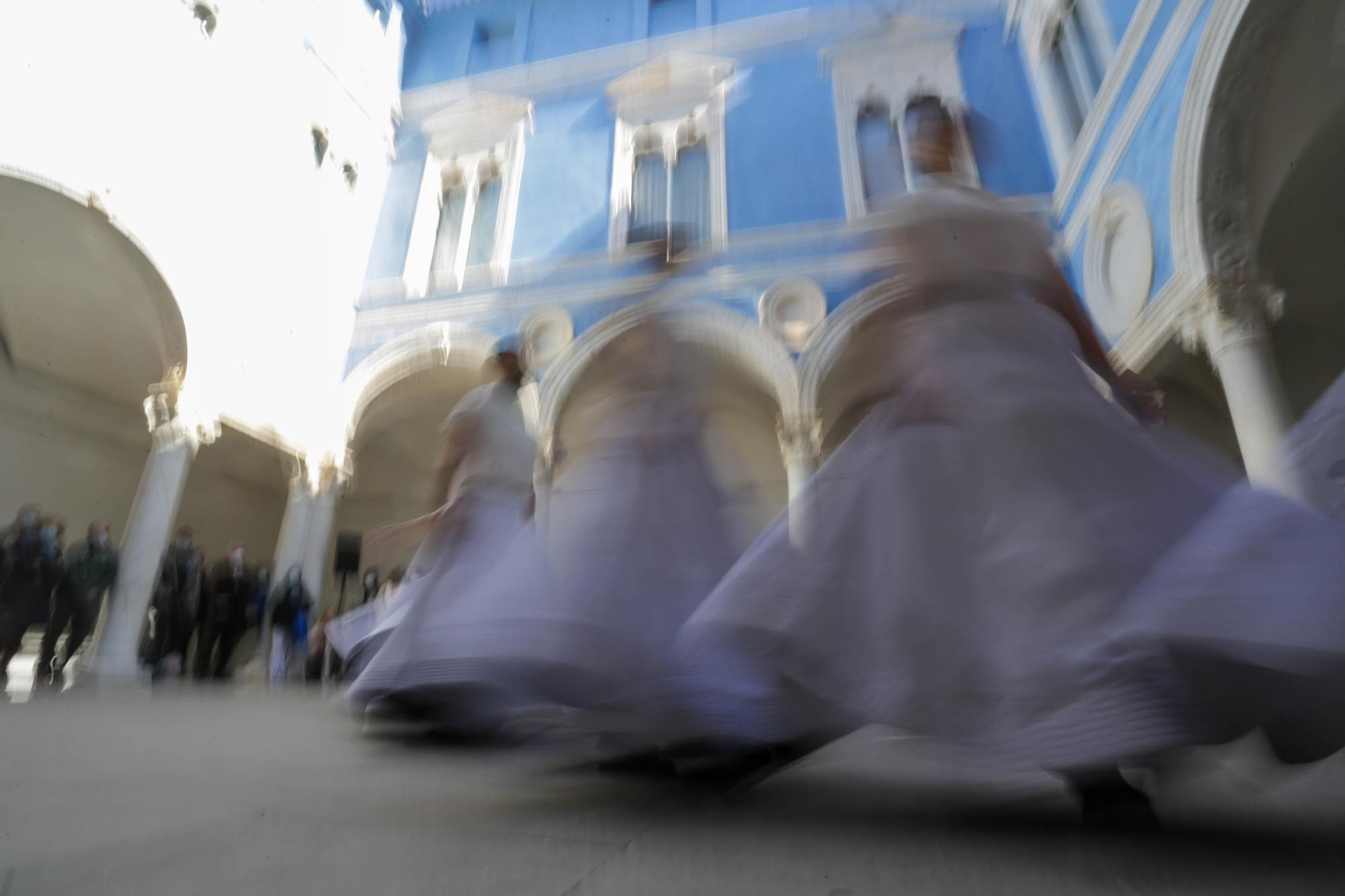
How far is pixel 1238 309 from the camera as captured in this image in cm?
469

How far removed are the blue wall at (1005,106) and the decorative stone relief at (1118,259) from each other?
1.44 m

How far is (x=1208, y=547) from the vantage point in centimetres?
102

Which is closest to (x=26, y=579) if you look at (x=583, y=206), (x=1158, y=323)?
(x=583, y=206)

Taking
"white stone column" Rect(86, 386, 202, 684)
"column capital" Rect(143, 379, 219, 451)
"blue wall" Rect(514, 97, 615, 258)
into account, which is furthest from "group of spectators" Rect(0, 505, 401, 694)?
"blue wall" Rect(514, 97, 615, 258)

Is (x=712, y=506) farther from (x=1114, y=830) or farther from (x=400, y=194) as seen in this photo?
(x=400, y=194)

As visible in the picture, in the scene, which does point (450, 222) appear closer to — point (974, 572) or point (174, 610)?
point (174, 610)

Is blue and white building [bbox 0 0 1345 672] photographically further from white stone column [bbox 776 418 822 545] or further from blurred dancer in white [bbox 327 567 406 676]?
blurred dancer in white [bbox 327 567 406 676]

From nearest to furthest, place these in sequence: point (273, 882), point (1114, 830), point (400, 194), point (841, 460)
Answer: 1. point (273, 882)
2. point (1114, 830)
3. point (841, 460)
4. point (400, 194)

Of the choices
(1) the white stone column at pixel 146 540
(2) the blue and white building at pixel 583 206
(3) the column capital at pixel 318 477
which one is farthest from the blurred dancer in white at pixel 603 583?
(3) the column capital at pixel 318 477

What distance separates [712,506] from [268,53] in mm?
9956

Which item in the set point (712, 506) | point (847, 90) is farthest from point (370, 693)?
point (847, 90)

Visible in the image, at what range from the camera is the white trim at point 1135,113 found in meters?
4.93

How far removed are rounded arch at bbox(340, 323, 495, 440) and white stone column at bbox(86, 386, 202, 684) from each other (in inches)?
85.5

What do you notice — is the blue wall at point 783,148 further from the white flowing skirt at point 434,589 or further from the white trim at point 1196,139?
the white flowing skirt at point 434,589
